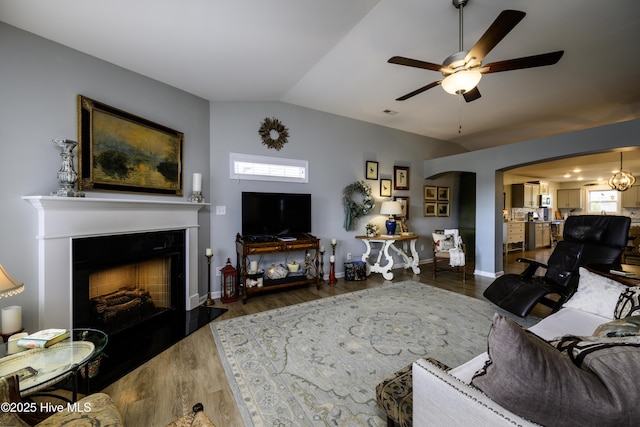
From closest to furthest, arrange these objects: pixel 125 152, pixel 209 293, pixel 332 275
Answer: pixel 125 152 → pixel 209 293 → pixel 332 275

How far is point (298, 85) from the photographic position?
133 inches

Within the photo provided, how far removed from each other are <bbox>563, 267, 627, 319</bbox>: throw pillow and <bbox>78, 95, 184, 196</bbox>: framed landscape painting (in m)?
3.99

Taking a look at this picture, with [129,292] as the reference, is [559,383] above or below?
above

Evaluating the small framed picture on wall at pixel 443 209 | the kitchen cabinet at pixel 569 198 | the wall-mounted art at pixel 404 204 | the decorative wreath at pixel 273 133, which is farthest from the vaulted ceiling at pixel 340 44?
the kitchen cabinet at pixel 569 198

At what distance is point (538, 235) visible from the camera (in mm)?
8078

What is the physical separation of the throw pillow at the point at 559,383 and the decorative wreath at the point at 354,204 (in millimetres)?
3726

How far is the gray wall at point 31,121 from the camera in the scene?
1812 mm

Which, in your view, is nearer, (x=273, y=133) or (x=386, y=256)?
(x=273, y=133)

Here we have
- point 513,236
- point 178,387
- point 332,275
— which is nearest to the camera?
point 178,387

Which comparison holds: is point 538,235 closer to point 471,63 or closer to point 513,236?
point 513,236

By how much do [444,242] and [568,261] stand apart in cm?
180

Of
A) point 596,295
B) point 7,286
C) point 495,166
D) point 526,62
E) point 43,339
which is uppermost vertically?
point 526,62

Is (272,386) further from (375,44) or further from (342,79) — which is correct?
(342,79)

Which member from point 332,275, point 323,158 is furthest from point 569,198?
point 332,275
